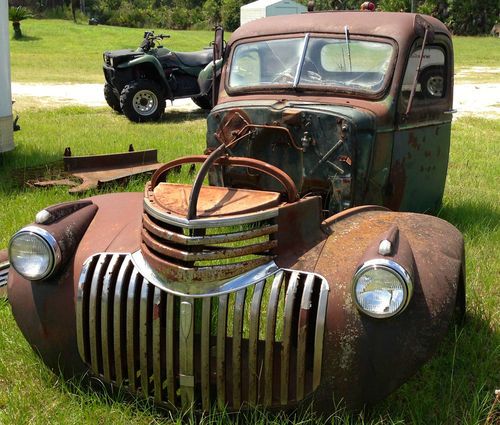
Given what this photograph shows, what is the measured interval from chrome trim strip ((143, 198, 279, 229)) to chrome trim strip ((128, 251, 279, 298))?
0.61ft

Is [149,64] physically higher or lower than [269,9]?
lower

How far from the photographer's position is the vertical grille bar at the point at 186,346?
2.54 meters

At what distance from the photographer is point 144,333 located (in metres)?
2.63

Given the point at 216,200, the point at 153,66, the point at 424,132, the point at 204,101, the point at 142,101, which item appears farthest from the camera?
the point at 204,101

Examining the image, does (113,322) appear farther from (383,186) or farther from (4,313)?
(383,186)

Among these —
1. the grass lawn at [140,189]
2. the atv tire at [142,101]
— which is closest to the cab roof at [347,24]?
the grass lawn at [140,189]

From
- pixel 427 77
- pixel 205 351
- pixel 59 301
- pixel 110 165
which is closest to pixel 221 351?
pixel 205 351

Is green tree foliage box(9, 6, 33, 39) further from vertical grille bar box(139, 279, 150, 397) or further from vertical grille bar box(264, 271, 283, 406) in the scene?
vertical grille bar box(264, 271, 283, 406)

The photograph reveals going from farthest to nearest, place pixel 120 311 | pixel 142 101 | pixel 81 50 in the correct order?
1. pixel 81 50
2. pixel 142 101
3. pixel 120 311

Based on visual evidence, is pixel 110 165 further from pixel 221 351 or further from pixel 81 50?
pixel 81 50

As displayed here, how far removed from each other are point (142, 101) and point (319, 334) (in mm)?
10492

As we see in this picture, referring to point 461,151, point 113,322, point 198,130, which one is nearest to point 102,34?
point 198,130

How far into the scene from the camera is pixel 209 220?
2.55 meters

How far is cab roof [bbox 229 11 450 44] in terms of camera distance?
4.73m
